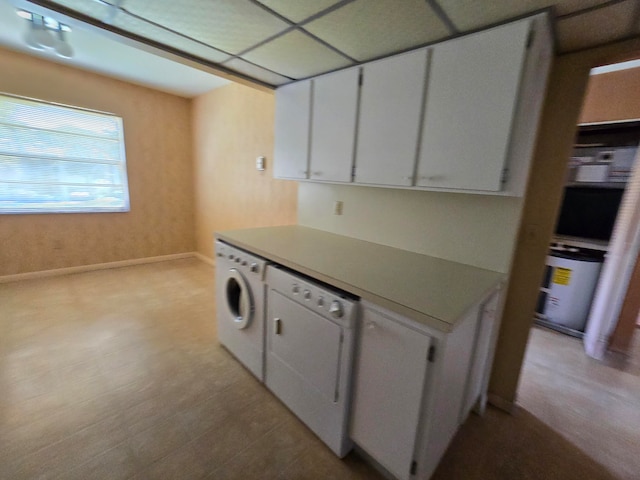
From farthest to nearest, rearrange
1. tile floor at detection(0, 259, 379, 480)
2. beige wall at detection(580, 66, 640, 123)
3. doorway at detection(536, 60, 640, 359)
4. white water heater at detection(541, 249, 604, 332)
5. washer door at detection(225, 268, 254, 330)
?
white water heater at detection(541, 249, 604, 332) < beige wall at detection(580, 66, 640, 123) < doorway at detection(536, 60, 640, 359) < washer door at detection(225, 268, 254, 330) < tile floor at detection(0, 259, 379, 480)

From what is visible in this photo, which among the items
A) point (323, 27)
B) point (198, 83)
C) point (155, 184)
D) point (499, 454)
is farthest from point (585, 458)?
point (155, 184)

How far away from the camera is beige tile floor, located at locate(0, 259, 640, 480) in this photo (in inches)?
52.4

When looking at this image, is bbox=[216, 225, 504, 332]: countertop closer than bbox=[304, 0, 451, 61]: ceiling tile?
Yes

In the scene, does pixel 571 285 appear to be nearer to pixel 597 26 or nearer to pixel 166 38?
pixel 597 26

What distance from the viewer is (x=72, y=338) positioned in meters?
2.25

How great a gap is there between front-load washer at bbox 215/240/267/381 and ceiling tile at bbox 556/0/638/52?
185 cm

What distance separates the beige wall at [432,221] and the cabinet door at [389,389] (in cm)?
80

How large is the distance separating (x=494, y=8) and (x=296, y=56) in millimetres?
1049

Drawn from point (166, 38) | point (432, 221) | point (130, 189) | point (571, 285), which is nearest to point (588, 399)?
point (571, 285)

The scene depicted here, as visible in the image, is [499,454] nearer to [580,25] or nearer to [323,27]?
[580,25]

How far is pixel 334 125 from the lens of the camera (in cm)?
182

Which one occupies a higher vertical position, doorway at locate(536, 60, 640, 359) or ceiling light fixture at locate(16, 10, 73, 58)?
ceiling light fixture at locate(16, 10, 73, 58)

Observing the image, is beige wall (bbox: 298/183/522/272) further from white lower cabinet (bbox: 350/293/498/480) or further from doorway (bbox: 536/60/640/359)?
doorway (bbox: 536/60/640/359)

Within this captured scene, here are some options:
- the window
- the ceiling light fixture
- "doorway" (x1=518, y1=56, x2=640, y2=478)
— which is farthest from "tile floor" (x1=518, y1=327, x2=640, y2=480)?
the window
